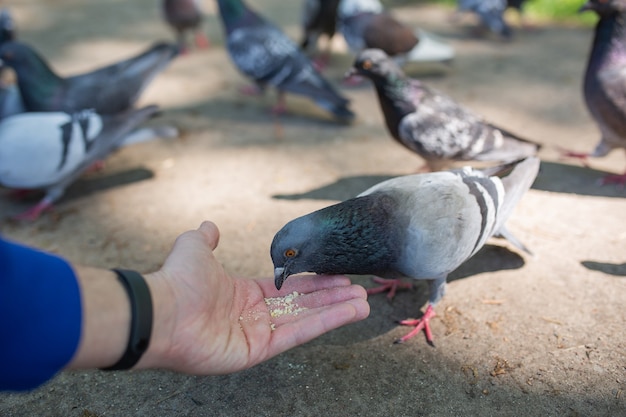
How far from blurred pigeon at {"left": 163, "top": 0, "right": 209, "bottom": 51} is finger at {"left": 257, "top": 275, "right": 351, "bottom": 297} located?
5.69 m

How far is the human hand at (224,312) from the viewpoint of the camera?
1.94 metres

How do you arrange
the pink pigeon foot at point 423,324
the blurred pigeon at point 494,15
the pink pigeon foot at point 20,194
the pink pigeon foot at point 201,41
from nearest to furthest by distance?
1. the pink pigeon foot at point 423,324
2. the pink pigeon foot at point 20,194
3. the blurred pigeon at point 494,15
4. the pink pigeon foot at point 201,41

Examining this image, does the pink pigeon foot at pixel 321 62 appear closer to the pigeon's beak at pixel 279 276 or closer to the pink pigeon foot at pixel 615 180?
the pink pigeon foot at pixel 615 180

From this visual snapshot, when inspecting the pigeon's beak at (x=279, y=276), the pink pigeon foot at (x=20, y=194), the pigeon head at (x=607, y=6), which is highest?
the pigeon head at (x=607, y=6)

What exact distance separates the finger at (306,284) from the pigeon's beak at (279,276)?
12 centimetres

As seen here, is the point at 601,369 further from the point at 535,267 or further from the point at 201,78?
the point at 201,78

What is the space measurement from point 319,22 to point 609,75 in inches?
155

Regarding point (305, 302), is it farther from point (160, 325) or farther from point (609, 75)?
point (609, 75)

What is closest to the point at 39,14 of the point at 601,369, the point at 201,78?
the point at 201,78

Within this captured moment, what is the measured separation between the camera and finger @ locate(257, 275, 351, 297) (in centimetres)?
256

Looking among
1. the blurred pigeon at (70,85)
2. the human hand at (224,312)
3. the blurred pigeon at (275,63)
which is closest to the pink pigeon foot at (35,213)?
the blurred pigeon at (70,85)

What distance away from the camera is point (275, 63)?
5594mm

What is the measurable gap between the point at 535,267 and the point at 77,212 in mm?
3475

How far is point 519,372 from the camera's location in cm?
255
